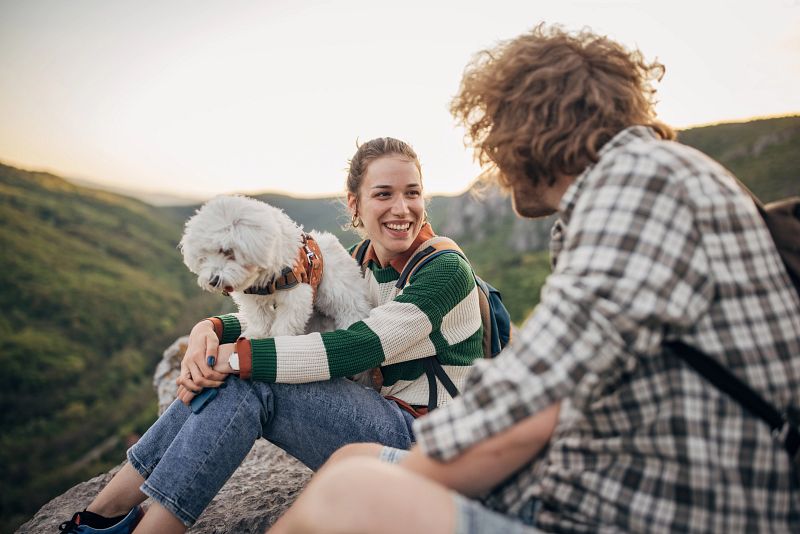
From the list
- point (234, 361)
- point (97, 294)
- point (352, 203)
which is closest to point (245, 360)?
point (234, 361)

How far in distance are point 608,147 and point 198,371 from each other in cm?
208

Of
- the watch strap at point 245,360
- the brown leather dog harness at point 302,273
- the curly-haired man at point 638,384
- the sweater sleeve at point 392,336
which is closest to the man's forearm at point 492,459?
the curly-haired man at point 638,384

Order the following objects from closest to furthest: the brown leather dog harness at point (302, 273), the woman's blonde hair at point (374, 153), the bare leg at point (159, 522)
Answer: the bare leg at point (159, 522), the woman's blonde hair at point (374, 153), the brown leather dog harness at point (302, 273)

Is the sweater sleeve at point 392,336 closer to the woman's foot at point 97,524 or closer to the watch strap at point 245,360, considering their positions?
the watch strap at point 245,360

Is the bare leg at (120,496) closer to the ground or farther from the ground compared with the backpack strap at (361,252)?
closer to the ground

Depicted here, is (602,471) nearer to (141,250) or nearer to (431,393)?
(431,393)

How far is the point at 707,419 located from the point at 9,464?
36.3 metres

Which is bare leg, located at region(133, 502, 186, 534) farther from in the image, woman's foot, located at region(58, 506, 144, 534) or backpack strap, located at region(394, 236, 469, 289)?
backpack strap, located at region(394, 236, 469, 289)

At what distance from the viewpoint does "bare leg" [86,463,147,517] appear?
2.41m

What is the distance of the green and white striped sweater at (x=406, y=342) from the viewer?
7.53 ft

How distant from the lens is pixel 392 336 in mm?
2404

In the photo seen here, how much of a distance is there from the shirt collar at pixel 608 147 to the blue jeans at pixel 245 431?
4.93ft

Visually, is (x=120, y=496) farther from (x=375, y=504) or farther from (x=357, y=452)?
(x=375, y=504)

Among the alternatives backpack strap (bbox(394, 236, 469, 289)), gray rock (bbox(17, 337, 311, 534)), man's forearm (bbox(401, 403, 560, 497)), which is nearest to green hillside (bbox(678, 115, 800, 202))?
backpack strap (bbox(394, 236, 469, 289))
